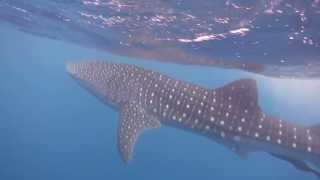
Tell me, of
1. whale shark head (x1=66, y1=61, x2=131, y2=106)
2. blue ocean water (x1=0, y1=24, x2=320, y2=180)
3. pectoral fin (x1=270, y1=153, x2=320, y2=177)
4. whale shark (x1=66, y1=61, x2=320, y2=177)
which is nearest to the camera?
pectoral fin (x1=270, y1=153, x2=320, y2=177)

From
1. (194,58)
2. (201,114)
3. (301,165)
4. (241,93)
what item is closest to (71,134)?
(194,58)

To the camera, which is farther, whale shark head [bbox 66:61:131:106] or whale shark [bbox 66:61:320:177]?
whale shark head [bbox 66:61:131:106]

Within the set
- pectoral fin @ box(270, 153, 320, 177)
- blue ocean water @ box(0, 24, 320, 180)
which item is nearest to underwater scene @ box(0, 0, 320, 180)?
pectoral fin @ box(270, 153, 320, 177)

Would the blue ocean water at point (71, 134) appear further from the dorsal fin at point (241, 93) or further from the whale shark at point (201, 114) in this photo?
the dorsal fin at point (241, 93)

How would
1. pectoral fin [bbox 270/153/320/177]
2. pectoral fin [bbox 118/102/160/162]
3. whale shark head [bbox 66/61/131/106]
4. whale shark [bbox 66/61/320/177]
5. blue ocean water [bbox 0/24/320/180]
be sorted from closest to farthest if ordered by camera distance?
1. pectoral fin [bbox 270/153/320/177]
2. whale shark [bbox 66/61/320/177]
3. pectoral fin [bbox 118/102/160/162]
4. whale shark head [bbox 66/61/131/106]
5. blue ocean water [bbox 0/24/320/180]

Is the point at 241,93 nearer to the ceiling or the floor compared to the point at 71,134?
nearer to the ceiling

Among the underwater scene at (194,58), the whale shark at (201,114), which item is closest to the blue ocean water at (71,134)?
the underwater scene at (194,58)

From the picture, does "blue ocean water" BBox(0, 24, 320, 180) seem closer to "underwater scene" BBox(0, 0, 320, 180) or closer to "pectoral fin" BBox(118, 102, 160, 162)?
"underwater scene" BBox(0, 0, 320, 180)

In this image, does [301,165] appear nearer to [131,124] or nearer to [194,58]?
[131,124]
